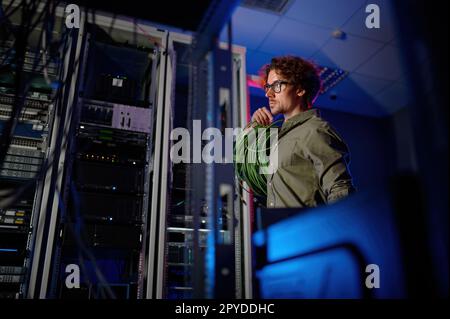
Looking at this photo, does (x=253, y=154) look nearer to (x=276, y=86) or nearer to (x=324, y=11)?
(x=276, y=86)

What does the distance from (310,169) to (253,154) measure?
0.37 m

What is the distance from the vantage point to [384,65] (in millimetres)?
4035

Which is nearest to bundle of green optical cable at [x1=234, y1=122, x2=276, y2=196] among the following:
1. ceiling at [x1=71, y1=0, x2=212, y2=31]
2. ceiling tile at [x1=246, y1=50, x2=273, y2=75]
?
ceiling at [x1=71, y1=0, x2=212, y2=31]

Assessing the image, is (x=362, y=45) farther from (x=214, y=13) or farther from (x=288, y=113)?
(x=214, y=13)

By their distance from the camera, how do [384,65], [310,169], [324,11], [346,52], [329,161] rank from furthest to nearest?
[384,65], [346,52], [324,11], [310,169], [329,161]

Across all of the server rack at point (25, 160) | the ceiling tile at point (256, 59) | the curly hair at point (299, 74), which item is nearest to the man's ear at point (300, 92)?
the curly hair at point (299, 74)

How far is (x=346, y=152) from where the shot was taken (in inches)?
60.2

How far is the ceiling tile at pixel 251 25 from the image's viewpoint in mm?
3229

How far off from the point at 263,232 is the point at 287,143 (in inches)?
36.1

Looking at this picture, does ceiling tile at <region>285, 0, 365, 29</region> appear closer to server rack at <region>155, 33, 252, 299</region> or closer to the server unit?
server rack at <region>155, 33, 252, 299</region>

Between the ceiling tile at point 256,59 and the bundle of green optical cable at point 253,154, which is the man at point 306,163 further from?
A: the ceiling tile at point 256,59

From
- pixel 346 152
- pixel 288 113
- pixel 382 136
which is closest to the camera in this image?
pixel 346 152

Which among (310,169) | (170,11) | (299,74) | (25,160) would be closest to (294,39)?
(299,74)
